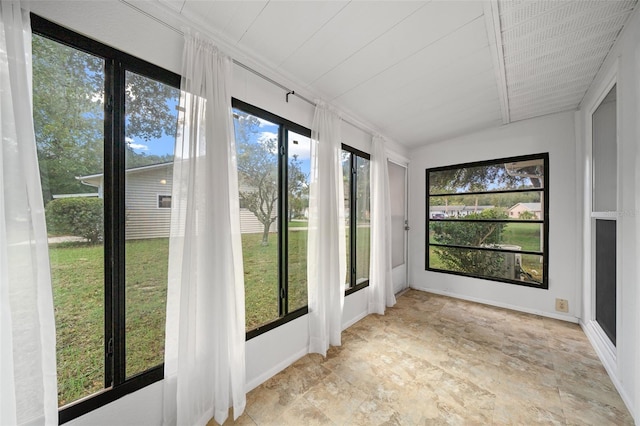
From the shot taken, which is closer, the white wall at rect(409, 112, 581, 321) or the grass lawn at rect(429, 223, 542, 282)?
the white wall at rect(409, 112, 581, 321)

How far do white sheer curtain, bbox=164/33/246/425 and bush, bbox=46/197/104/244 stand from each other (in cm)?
33

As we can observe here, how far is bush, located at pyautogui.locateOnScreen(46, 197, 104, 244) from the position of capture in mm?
1044

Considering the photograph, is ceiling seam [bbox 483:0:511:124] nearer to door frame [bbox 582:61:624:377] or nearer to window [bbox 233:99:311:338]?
door frame [bbox 582:61:624:377]

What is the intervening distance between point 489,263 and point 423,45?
125 inches

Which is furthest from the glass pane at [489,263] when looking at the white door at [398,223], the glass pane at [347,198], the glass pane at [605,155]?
the glass pane at [347,198]

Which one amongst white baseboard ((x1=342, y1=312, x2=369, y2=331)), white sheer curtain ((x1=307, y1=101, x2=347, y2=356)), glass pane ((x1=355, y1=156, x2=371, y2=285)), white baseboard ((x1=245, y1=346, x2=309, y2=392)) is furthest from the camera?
glass pane ((x1=355, y1=156, x2=371, y2=285))

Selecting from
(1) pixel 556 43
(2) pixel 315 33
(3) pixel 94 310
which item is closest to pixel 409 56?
(2) pixel 315 33

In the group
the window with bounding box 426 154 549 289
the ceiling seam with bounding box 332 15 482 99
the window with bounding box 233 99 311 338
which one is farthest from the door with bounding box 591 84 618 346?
the window with bounding box 233 99 311 338

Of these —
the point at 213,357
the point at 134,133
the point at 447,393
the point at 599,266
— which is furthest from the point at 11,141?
the point at 599,266

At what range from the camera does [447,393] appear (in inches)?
65.8

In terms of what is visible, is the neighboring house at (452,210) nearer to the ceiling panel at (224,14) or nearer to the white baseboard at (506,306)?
the white baseboard at (506,306)

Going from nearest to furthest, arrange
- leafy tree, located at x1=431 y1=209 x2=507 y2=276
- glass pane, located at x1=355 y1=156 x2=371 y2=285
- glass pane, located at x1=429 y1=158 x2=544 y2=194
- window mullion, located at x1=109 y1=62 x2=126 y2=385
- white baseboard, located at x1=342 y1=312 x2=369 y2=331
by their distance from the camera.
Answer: window mullion, located at x1=109 y1=62 x2=126 y2=385, white baseboard, located at x1=342 y1=312 x2=369 y2=331, glass pane, located at x1=355 y1=156 x2=371 y2=285, glass pane, located at x1=429 y1=158 x2=544 y2=194, leafy tree, located at x1=431 y1=209 x2=507 y2=276

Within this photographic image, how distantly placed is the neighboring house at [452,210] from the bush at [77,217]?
13.4 feet

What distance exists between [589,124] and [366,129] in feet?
7.73
